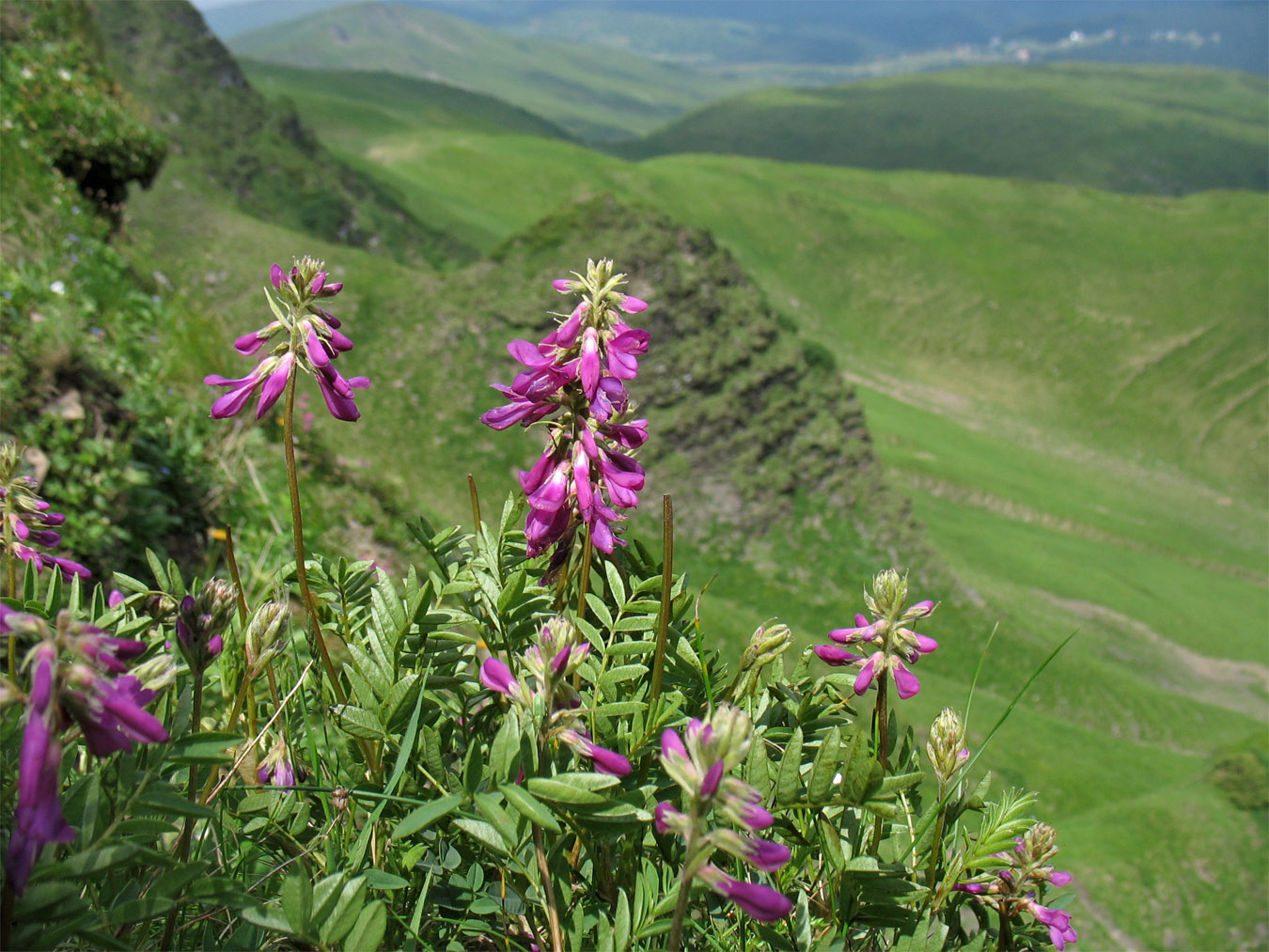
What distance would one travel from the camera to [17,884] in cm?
63

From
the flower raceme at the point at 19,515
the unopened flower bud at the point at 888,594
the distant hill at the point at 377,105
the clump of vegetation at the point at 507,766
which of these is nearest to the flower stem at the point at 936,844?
the clump of vegetation at the point at 507,766

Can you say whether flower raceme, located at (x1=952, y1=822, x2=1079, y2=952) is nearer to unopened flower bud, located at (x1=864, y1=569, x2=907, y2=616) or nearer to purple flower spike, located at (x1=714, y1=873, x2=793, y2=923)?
unopened flower bud, located at (x1=864, y1=569, x2=907, y2=616)

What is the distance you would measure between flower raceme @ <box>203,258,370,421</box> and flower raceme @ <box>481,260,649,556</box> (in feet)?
0.73

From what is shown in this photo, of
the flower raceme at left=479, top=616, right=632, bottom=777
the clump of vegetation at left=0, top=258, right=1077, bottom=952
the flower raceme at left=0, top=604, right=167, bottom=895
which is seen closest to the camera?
the flower raceme at left=0, top=604, right=167, bottom=895

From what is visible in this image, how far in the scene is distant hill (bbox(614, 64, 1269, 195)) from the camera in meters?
99.1

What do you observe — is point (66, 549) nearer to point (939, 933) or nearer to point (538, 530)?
point (538, 530)

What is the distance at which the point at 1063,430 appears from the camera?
3594 cm

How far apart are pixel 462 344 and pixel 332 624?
7235 millimetres

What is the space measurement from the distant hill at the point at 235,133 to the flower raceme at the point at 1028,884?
11.5m

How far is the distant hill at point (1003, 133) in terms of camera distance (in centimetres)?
9912

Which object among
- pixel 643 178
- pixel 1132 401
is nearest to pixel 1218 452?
pixel 1132 401

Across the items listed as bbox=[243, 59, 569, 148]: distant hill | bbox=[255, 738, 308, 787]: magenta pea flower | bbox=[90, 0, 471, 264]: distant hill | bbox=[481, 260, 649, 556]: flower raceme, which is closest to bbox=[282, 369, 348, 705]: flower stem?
bbox=[255, 738, 308, 787]: magenta pea flower

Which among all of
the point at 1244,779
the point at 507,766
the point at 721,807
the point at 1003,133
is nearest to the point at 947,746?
the point at 721,807

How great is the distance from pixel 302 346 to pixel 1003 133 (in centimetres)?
12191
